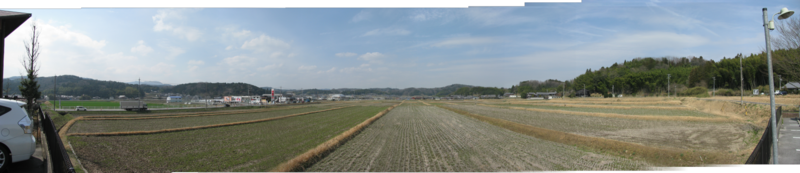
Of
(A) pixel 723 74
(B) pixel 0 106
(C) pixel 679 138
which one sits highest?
(A) pixel 723 74

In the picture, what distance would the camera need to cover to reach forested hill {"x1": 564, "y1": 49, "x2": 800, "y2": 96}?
2858 cm

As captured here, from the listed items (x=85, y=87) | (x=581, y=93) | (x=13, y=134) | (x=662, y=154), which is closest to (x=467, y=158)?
(x=662, y=154)

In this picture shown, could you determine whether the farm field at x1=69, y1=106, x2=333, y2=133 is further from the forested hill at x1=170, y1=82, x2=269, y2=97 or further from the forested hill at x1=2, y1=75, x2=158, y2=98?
the forested hill at x1=2, y1=75, x2=158, y2=98

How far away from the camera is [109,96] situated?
121ft

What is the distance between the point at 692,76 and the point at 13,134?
10316 cm

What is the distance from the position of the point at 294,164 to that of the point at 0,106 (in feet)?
17.4

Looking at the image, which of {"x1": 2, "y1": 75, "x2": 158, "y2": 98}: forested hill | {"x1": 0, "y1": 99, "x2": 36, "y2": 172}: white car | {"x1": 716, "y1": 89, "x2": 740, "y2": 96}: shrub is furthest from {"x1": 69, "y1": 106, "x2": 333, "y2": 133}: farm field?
{"x1": 716, "y1": 89, "x2": 740, "y2": 96}: shrub

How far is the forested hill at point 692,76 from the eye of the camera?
93.8 ft

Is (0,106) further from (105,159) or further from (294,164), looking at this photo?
(294,164)

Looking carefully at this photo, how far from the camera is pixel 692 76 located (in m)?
67.6

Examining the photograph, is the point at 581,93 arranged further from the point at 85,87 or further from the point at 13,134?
the point at 85,87

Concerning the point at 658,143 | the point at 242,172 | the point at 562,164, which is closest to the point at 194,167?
the point at 242,172

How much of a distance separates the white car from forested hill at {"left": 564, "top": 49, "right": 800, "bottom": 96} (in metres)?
37.9

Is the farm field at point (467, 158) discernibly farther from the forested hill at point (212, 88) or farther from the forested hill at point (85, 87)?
the forested hill at point (85, 87)
